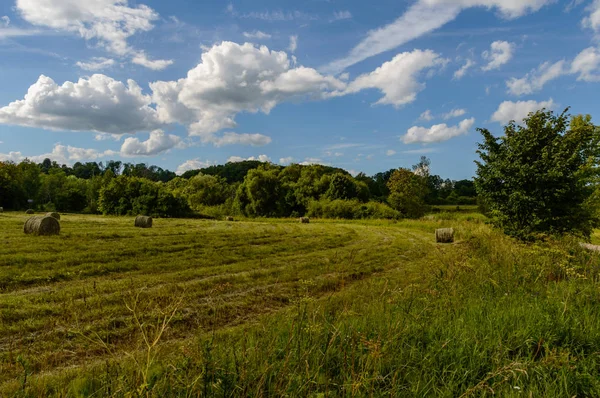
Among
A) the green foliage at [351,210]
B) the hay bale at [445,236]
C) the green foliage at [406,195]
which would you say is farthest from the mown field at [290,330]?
the green foliage at [406,195]

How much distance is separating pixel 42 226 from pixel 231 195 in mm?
55667

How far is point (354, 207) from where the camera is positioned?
4725 cm

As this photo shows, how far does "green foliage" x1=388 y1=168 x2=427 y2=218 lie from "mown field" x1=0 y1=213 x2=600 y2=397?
152 feet

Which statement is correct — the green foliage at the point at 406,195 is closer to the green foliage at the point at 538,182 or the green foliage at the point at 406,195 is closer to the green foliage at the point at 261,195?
the green foliage at the point at 261,195

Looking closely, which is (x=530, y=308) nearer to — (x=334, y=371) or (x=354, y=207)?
(x=334, y=371)

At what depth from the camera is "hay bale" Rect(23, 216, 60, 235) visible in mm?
17719

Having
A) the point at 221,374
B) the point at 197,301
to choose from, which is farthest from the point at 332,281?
the point at 221,374

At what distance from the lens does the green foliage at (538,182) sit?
47.3 ft

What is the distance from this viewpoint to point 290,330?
4246 millimetres

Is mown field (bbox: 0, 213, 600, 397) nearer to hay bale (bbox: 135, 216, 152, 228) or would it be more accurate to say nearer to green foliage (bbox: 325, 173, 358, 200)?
hay bale (bbox: 135, 216, 152, 228)

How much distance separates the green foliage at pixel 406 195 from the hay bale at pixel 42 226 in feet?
157

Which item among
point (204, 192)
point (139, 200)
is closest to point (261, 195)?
point (204, 192)

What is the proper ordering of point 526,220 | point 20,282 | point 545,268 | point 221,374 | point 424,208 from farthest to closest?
point 424,208
point 526,220
point 20,282
point 545,268
point 221,374

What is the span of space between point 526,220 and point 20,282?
18243mm
